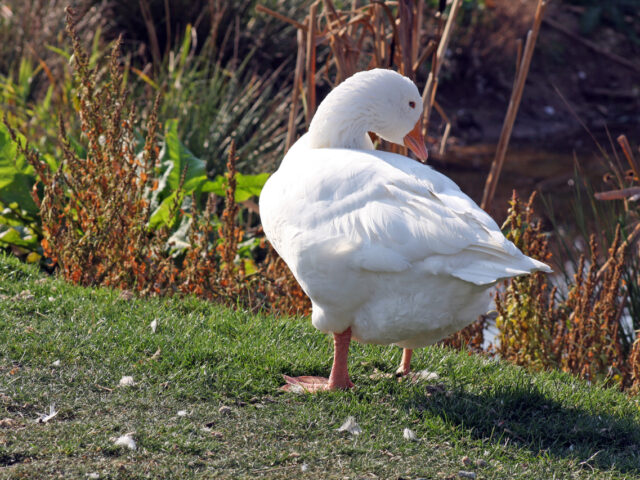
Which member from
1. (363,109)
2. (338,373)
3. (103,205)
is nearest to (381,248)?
(338,373)

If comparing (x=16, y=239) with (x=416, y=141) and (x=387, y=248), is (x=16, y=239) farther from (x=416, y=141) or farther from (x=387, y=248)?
(x=387, y=248)

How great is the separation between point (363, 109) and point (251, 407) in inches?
65.4

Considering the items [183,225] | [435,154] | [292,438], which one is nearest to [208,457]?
[292,438]

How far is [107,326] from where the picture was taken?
4191mm

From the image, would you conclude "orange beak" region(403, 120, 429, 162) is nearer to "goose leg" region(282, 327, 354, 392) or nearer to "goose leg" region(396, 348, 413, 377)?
"goose leg" region(396, 348, 413, 377)

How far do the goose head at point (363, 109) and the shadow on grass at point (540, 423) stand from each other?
1.41 meters

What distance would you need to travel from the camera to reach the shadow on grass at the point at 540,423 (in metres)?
3.43

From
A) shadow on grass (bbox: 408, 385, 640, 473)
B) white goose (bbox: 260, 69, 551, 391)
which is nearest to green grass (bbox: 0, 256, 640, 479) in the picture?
shadow on grass (bbox: 408, 385, 640, 473)

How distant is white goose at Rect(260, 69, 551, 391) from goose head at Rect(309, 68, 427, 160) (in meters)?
0.27

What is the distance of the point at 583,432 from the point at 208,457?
1.72 metres

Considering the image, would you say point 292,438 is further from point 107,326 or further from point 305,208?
point 107,326

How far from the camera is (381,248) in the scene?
131 inches

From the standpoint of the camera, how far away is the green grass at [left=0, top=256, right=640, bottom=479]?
3.13 meters

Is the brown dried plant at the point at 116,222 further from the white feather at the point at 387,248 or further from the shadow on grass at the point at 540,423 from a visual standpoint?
the shadow on grass at the point at 540,423
